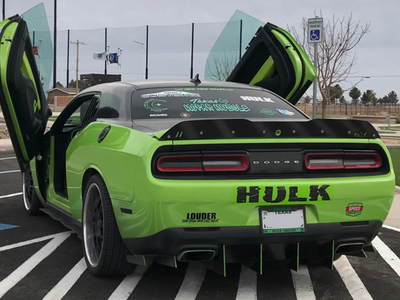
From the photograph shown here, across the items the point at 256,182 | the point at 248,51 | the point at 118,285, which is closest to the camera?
the point at 256,182

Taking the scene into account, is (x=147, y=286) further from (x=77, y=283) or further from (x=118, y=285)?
(x=77, y=283)

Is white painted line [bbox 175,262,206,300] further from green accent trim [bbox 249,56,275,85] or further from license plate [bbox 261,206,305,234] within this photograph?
green accent trim [bbox 249,56,275,85]

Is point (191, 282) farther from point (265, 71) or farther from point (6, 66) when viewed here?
point (265, 71)

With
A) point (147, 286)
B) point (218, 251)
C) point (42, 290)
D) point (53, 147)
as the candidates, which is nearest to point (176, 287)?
point (147, 286)

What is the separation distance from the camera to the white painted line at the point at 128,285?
12.0 ft

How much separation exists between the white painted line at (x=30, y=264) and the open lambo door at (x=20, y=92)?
0.98m

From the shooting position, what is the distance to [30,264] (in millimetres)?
4438

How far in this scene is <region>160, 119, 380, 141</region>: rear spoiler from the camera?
132 inches

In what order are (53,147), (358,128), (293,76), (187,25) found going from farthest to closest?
(187,25), (293,76), (53,147), (358,128)

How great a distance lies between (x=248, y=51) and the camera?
275 inches

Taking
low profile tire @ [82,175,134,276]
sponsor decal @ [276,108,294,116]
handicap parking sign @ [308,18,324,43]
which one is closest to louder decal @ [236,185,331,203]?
low profile tire @ [82,175,134,276]

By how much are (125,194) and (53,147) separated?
2242mm

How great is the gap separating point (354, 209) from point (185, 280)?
133 centimetres

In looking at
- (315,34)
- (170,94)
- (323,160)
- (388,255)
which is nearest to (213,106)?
(170,94)
